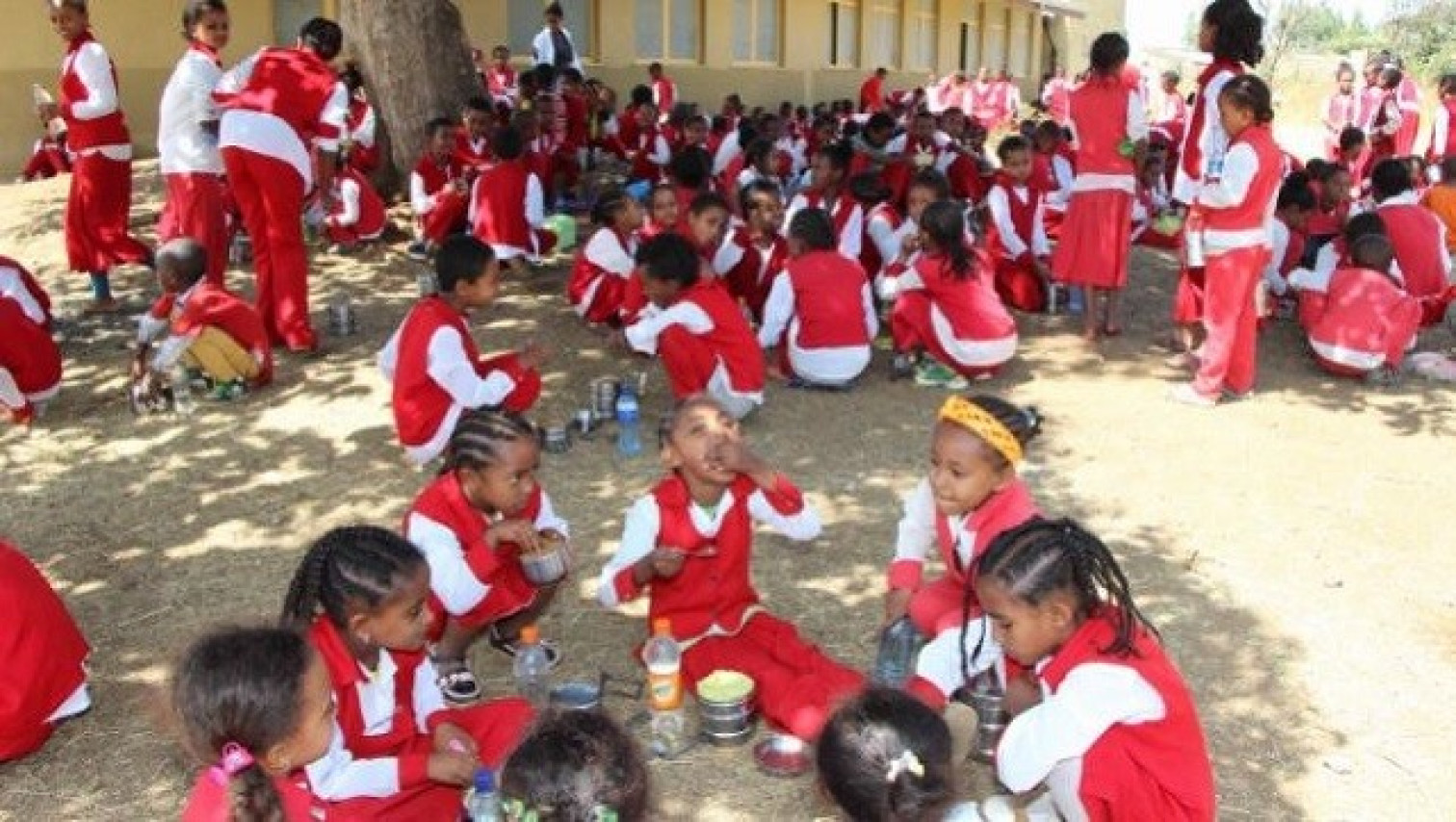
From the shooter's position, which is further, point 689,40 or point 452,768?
point 689,40

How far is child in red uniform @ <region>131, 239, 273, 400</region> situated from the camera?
5617 mm

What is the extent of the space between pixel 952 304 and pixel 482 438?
134 inches

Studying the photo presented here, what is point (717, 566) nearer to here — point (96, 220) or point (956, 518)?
point (956, 518)

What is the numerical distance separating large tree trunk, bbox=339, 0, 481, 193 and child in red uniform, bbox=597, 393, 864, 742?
600 centimetres

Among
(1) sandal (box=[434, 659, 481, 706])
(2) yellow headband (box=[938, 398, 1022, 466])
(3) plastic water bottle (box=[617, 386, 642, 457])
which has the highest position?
(2) yellow headband (box=[938, 398, 1022, 466])

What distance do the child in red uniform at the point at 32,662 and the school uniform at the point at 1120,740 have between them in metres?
2.48

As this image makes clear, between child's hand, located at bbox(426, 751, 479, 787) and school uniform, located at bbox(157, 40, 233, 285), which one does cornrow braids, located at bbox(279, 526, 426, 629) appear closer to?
child's hand, located at bbox(426, 751, 479, 787)

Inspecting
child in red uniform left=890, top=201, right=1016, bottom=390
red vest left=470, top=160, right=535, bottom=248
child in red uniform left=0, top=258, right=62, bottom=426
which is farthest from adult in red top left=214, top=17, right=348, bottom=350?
child in red uniform left=890, top=201, right=1016, bottom=390

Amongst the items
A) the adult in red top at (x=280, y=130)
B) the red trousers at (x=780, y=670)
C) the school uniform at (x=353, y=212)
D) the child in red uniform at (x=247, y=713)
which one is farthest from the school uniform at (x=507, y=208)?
the child in red uniform at (x=247, y=713)

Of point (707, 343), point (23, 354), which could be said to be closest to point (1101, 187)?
point (707, 343)

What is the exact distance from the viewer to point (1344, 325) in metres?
6.29

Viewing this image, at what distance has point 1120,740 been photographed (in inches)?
92.2

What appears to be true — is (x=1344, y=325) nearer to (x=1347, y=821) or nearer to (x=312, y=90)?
(x=1347, y=821)

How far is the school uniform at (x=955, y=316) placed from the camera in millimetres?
6043
